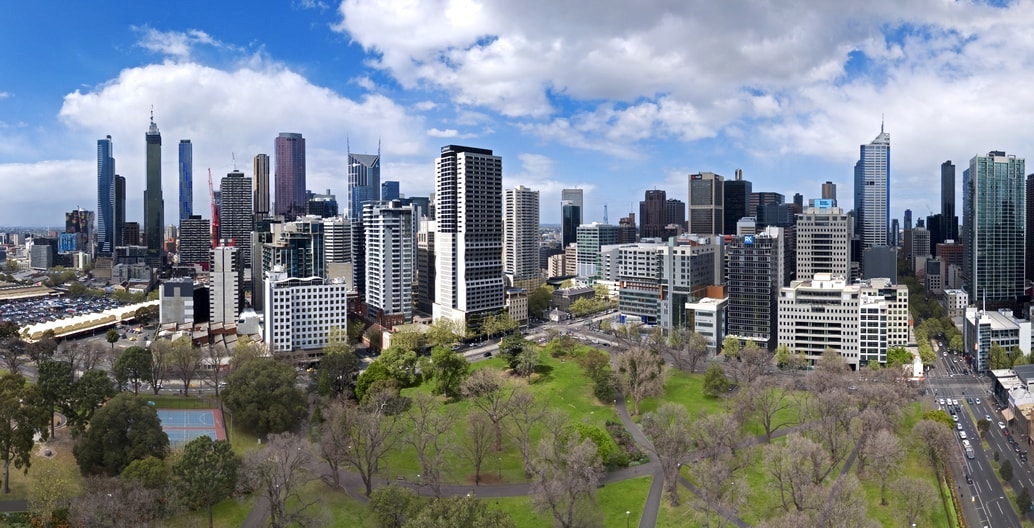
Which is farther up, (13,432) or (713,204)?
(713,204)

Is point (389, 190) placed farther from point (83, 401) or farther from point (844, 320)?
point (83, 401)

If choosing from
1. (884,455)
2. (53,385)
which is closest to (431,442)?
(53,385)

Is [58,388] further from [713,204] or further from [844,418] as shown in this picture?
[713,204]

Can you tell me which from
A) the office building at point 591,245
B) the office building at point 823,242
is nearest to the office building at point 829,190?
the office building at point 591,245

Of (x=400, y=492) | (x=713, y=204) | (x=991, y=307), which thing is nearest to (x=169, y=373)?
(x=400, y=492)

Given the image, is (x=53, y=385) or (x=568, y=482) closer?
(x=568, y=482)

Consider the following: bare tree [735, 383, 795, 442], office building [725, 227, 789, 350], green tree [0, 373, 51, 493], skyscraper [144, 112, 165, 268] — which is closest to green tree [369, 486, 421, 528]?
green tree [0, 373, 51, 493]
